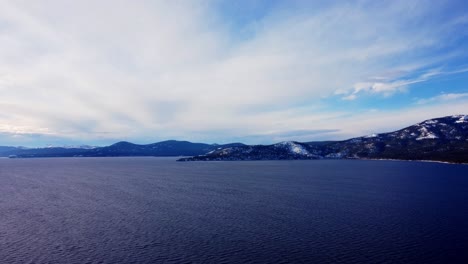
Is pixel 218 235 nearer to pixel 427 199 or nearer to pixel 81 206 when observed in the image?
pixel 81 206

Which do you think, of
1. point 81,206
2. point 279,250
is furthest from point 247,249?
point 81,206

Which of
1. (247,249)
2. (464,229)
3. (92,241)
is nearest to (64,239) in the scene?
(92,241)

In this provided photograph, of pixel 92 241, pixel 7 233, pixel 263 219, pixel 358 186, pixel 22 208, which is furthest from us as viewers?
pixel 358 186

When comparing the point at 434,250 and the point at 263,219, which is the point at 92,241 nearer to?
the point at 263,219

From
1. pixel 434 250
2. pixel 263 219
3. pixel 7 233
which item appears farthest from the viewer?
pixel 263 219

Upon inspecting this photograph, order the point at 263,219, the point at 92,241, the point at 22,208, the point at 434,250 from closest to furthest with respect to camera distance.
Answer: the point at 434,250 < the point at 92,241 < the point at 263,219 < the point at 22,208

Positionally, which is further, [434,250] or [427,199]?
[427,199]

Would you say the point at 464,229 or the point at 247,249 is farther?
the point at 464,229

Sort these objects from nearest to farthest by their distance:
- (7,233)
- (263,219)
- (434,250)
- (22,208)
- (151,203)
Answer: (434,250), (7,233), (263,219), (22,208), (151,203)
